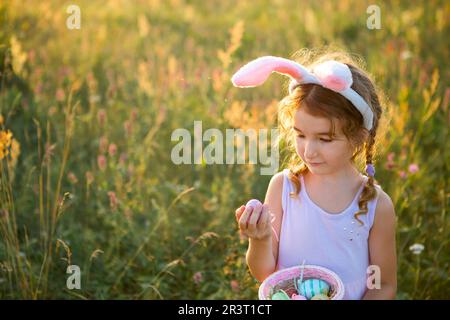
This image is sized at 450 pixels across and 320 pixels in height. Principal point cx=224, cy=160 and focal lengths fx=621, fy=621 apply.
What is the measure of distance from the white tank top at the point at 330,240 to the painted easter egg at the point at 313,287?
145 millimetres

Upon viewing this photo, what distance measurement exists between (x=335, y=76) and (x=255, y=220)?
1.57ft

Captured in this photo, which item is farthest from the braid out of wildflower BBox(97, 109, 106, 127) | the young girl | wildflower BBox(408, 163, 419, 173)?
wildflower BBox(97, 109, 106, 127)

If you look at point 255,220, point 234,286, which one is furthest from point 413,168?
point 255,220

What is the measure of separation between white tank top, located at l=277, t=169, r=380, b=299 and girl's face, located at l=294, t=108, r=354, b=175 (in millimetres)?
170

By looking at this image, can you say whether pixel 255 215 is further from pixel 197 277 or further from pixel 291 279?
pixel 197 277

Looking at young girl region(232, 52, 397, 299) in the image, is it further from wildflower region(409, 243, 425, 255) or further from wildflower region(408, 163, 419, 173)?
wildflower region(408, 163, 419, 173)

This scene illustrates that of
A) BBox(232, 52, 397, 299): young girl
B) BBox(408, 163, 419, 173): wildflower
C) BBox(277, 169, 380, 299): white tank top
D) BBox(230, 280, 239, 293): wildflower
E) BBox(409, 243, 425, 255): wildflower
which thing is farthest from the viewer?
BBox(408, 163, 419, 173): wildflower

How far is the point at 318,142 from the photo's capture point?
188cm

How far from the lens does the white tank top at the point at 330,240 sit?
1973 mm

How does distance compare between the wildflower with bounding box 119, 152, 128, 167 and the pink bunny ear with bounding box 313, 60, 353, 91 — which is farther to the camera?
the wildflower with bounding box 119, 152, 128, 167

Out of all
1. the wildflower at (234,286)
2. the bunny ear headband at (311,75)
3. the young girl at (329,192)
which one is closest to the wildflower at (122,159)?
the wildflower at (234,286)

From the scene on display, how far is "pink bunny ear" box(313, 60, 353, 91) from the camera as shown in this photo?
180 centimetres

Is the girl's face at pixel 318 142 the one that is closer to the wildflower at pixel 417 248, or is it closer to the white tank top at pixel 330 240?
the white tank top at pixel 330 240
